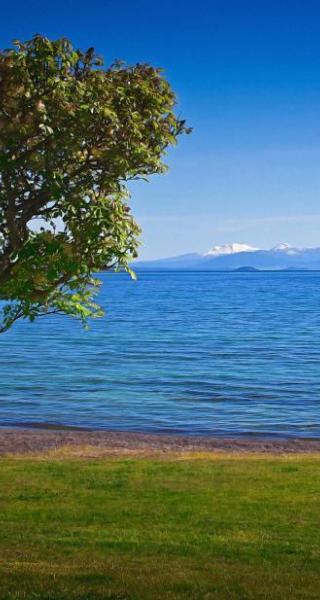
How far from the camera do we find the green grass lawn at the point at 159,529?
1110 cm

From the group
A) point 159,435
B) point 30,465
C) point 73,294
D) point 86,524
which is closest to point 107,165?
point 73,294

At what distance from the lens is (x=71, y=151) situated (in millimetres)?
10984

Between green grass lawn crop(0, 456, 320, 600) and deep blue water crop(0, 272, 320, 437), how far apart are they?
1180 cm

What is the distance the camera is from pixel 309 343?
257ft

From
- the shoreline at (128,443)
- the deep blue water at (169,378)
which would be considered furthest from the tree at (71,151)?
the deep blue water at (169,378)

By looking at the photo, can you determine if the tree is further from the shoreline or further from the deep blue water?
the deep blue water

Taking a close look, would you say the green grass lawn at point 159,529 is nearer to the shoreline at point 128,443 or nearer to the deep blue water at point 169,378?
the shoreline at point 128,443

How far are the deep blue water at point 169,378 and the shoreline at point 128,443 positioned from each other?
1817 millimetres

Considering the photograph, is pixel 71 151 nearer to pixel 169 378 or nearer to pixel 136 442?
pixel 136 442

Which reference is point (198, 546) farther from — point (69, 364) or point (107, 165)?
point (69, 364)

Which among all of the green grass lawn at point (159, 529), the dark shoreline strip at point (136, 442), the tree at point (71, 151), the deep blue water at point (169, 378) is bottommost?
the deep blue water at point (169, 378)

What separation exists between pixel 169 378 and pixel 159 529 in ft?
118

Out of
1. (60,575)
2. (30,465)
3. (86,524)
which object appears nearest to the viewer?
(60,575)

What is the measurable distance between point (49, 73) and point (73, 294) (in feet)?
14.4
